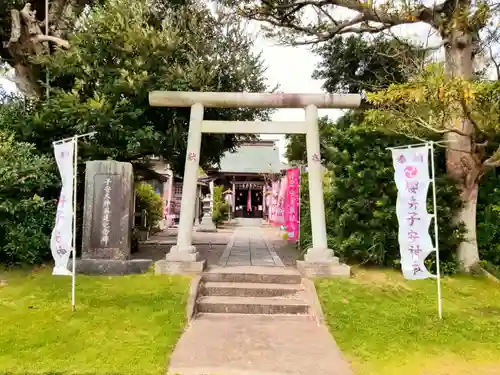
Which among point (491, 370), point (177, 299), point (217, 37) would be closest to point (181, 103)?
point (217, 37)

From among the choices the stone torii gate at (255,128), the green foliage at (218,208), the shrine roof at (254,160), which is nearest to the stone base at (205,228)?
the green foliage at (218,208)

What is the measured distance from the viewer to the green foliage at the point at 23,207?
8.16 m

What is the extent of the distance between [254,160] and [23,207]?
26.5 meters

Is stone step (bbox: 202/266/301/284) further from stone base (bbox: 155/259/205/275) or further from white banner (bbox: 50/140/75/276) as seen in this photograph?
white banner (bbox: 50/140/75/276)

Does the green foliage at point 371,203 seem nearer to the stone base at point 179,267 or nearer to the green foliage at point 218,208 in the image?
the stone base at point 179,267

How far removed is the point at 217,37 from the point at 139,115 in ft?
10.3

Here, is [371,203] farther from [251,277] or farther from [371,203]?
[251,277]

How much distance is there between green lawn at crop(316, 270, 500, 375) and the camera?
4723mm

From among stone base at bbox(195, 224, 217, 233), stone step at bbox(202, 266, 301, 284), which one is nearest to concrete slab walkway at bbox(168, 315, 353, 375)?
stone step at bbox(202, 266, 301, 284)

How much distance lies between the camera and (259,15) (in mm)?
10250

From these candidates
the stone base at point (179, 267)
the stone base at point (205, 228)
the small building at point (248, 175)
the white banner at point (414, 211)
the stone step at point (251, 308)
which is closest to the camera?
the white banner at point (414, 211)

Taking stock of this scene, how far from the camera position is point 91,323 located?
5.58m

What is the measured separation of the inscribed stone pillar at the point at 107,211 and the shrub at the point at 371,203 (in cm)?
471

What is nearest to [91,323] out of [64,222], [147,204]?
[64,222]
